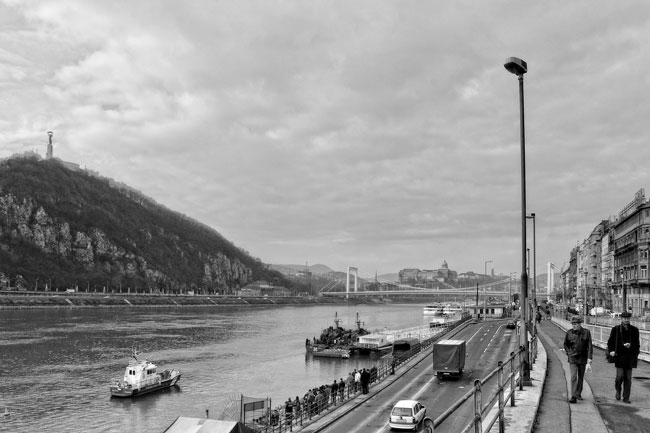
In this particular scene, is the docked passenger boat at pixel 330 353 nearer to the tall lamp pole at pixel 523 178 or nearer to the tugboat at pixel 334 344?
the tugboat at pixel 334 344

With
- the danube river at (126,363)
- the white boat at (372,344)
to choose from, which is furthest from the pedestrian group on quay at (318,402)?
the white boat at (372,344)

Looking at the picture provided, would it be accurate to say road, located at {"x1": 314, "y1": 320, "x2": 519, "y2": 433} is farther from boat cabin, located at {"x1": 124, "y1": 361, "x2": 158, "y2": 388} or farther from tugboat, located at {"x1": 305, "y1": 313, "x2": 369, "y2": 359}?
tugboat, located at {"x1": 305, "y1": 313, "x2": 369, "y2": 359}

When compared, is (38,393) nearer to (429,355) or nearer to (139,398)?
(139,398)

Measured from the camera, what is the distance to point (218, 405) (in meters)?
50.9

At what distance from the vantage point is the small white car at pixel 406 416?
28.1 meters

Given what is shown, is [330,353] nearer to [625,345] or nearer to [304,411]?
[304,411]

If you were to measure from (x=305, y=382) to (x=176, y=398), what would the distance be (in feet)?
50.5

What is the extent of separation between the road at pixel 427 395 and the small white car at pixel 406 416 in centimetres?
85

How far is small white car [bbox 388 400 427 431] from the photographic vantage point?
2809cm

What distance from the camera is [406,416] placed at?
2850 cm

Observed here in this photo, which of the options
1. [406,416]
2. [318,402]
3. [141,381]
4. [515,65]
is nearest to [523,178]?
[515,65]

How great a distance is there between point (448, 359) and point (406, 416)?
50.0 ft

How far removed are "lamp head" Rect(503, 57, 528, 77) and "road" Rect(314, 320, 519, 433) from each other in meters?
14.4

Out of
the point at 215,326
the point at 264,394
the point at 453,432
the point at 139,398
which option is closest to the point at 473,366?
the point at 264,394
